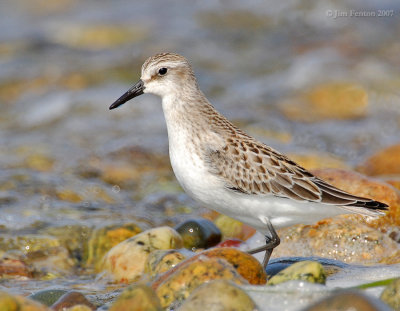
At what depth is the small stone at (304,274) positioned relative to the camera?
495cm

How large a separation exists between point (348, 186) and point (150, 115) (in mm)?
6457

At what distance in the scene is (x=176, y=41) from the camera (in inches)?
664

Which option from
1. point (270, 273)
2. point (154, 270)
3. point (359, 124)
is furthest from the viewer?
point (359, 124)

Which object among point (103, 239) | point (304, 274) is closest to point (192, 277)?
point (304, 274)

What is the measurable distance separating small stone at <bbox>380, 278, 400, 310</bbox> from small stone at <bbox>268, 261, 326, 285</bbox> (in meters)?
→ 0.48

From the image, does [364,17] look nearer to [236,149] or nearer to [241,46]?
[241,46]

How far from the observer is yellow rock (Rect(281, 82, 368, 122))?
13.0 m

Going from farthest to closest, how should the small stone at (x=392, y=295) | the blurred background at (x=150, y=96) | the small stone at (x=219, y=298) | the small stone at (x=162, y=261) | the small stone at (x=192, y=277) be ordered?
Result: the blurred background at (x=150, y=96)
the small stone at (x=162, y=261)
the small stone at (x=192, y=277)
the small stone at (x=392, y=295)
the small stone at (x=219, y=298)

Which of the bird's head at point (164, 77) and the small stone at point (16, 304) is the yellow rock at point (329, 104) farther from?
the small stone at point (16, 304)

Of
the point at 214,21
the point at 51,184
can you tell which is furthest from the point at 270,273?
the point at 214,21

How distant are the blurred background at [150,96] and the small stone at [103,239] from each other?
69 cm

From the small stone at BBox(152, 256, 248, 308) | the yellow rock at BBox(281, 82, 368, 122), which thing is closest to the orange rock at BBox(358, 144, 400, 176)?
the yellow rock at BBox(281, 82, 368, 122)

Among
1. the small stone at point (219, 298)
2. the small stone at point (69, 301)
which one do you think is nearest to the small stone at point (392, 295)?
the small stone at point (219, 298)

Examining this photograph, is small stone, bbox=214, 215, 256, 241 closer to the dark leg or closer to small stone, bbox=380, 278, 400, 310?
the dark leg
